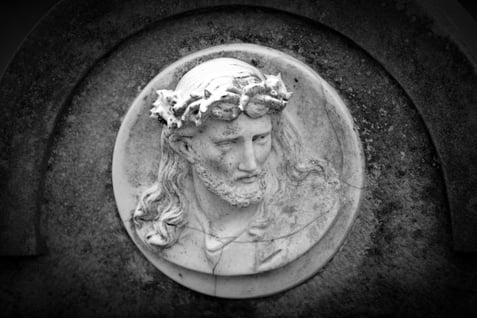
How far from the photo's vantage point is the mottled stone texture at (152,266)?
2.49 metres

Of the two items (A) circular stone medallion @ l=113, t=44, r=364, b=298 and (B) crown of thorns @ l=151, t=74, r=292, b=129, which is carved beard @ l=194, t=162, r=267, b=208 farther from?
(B) crown of thorns @ l=151, t=74, r=292, b=129

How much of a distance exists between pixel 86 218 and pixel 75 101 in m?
0.62

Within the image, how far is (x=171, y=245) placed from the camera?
2.53 metres

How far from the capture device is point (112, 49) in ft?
8.48

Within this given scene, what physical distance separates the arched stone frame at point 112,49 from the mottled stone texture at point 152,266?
1cm

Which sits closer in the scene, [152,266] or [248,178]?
[248,178]

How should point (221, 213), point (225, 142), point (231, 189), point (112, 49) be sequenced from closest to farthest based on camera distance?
1. point (225, 142)
2. point (231, 189)
3. point (221, 213)
4. point (112, 49)

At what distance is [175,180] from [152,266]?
1.75ft

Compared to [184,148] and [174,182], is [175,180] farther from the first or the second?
[184,148]

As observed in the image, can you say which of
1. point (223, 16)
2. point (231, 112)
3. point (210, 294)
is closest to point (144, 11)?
point (223, 16)

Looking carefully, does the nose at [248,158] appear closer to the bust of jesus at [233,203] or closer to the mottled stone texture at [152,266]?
the bust of jesus at [233,203]

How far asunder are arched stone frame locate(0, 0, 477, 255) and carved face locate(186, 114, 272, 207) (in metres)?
0.67

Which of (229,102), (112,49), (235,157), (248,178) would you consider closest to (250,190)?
(248,178)

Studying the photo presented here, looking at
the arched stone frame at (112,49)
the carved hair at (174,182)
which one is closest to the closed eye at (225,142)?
the carved hair at (174,182)
